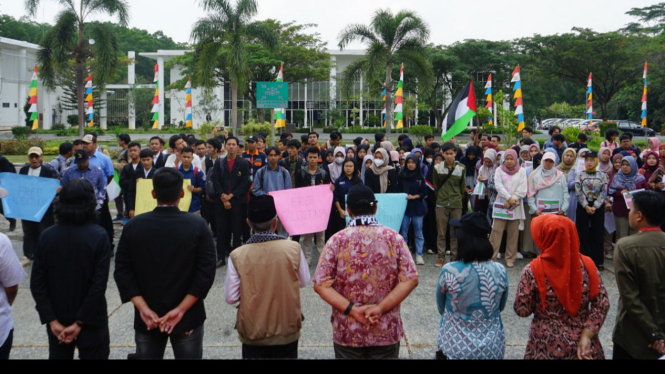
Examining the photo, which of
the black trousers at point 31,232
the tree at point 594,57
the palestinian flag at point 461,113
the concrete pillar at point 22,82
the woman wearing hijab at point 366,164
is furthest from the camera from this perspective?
the concrete pillar at point 22,82

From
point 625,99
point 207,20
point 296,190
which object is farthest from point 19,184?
point 625,99

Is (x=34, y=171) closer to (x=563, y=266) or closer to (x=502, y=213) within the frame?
(x=502, y=213)

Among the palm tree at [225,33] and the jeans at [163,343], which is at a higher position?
the palm tree at [225,33]

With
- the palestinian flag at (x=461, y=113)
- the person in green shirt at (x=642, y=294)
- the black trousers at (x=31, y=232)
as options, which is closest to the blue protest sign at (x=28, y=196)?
the black trousers at (x=31, y=232)

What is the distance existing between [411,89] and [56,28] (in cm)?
3183

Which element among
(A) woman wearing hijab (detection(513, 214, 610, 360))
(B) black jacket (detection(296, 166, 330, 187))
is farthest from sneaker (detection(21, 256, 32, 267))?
(A) woman wearing hijab (detection(513, 214, 610, 360))

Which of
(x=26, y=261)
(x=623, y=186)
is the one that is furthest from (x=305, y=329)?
(x=623, y=186)

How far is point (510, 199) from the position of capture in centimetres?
757

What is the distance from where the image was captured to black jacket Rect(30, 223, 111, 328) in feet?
10.8

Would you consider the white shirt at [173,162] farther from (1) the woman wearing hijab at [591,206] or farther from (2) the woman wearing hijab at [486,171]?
(1) the woman wearing hijab at [591,206]

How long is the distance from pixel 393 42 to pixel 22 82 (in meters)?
42.8

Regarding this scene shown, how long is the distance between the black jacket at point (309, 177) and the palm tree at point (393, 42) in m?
19.1

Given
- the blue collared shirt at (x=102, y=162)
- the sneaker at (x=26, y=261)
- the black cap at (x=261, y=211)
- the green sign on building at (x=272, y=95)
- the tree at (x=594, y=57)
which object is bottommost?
the sneaker at (x=26, y=261)

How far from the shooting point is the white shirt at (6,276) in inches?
126
